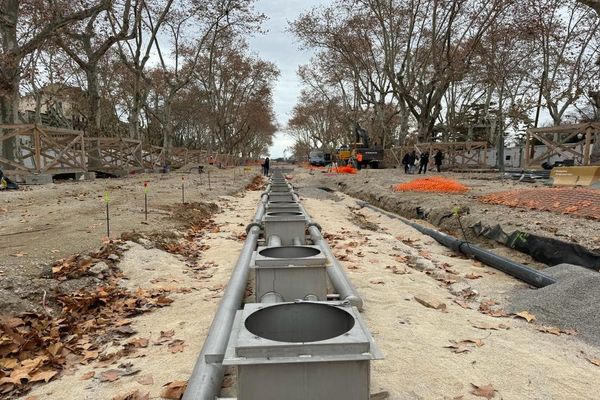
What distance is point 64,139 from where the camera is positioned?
19484mm

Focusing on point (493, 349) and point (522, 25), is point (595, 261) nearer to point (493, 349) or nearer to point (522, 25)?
point (493, 349)

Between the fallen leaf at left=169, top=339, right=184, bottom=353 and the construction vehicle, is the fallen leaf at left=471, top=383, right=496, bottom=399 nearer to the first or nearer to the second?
the fallen leaf at left=169, top=339, right=184, bottom=353

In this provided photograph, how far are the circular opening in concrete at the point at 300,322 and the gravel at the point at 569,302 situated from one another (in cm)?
301

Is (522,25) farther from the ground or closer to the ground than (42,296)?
farther from the ground

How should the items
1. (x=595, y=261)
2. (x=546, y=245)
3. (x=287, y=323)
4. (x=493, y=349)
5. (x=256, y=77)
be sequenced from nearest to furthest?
(x=287, y=323)
(x=493, y=349)
(x=595, y=261)
(x=546, y=245)
(x=256, y=77)

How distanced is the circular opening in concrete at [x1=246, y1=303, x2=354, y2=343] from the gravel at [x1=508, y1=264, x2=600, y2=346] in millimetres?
3008

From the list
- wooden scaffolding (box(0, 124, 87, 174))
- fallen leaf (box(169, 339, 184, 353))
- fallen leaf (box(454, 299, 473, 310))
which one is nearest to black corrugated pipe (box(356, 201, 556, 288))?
fallen leaf (box(454, 299, 473, 310))

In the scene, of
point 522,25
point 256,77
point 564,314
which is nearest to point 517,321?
point 564,314

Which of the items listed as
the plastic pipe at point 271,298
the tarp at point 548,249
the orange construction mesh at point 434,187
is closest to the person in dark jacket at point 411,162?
the orange construction mesh at point 434,187

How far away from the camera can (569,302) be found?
4.88 meters

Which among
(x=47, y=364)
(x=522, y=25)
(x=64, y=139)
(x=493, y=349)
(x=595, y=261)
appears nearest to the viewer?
(x=47, y=364)

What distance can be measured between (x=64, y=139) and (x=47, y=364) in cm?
1858

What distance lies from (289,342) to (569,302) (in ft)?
13.4

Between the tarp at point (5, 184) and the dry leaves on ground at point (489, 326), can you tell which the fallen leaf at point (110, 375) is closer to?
the dry leaves on ground at point (489, 326)
